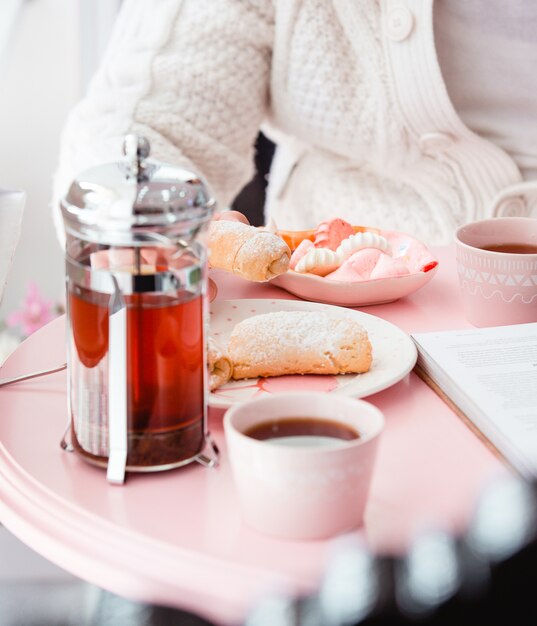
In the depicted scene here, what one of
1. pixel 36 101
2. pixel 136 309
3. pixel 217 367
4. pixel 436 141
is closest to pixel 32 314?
pixel 36 101

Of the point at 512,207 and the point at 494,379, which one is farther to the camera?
the point at 512,207

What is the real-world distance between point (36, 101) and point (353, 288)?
145cm

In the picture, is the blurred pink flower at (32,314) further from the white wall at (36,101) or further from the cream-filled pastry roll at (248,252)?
the cream-filled pastry roll at (248,252)

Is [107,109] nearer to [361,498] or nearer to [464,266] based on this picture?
[464,266]

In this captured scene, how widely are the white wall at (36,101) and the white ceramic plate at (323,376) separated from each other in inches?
52.9

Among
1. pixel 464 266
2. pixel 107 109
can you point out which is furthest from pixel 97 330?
pixel 107 109

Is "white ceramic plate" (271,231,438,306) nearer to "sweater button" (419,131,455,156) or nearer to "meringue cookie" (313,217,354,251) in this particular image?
"meringue cookie" (313,217,354,251)

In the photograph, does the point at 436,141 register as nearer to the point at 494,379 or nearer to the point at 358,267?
the point at 358,267

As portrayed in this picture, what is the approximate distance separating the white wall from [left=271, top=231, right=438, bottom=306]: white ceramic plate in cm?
132

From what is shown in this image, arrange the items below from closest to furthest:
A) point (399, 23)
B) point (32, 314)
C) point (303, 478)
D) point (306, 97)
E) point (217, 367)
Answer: point (303, 478) < point (217, 367) < point (399, 23) < point (306, 97) < point (32, 314)

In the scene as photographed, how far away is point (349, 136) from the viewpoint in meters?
1.36

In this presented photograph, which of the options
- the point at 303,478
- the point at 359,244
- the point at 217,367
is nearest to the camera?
the point at 303,478

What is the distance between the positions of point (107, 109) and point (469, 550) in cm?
106

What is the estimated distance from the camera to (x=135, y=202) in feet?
1.78
